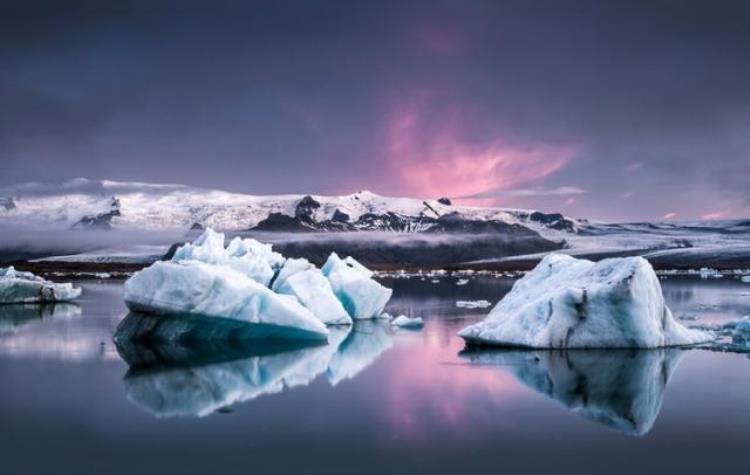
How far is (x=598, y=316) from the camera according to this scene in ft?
41.9

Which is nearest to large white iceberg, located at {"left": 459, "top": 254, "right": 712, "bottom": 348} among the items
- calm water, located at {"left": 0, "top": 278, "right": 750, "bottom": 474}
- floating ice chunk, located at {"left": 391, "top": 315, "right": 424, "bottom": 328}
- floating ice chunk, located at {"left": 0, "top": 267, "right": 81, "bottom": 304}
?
calm water, located at {"left": 0, "top": 278, "right": 750, "bottom": 474}

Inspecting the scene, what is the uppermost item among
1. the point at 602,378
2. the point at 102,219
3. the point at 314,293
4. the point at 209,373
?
the point at 102,219

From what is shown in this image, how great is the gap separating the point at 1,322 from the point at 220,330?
926 cm

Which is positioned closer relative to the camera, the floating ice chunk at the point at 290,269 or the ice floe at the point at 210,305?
the ice floe at the point at 210,305

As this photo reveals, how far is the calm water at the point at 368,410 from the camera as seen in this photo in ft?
21.7

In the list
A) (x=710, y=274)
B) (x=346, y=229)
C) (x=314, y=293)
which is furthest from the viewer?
(x=346, y=229)

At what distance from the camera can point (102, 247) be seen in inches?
4838

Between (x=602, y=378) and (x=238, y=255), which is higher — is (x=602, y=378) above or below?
below

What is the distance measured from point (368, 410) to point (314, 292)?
9520mm

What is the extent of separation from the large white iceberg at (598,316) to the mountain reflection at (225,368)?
288 centimetres

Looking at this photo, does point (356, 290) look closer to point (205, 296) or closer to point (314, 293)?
point (314, 293)

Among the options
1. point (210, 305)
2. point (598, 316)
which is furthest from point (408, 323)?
point (598, 316)

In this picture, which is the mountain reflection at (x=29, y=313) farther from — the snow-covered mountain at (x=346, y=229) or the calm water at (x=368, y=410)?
the snow-covered mountain at (x=346, y=229)

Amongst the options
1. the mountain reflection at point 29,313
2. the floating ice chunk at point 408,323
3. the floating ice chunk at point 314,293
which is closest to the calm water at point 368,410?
the floating ice chunk at point 314,293
